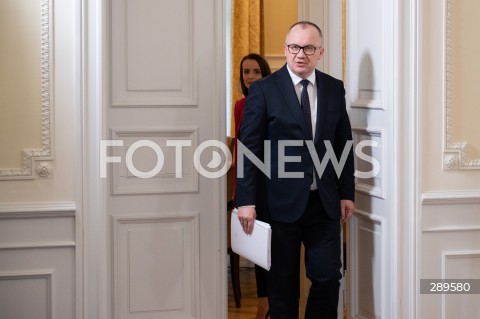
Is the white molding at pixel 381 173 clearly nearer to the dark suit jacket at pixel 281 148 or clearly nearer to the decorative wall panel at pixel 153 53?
the dark suit jacket at pixel 281 148

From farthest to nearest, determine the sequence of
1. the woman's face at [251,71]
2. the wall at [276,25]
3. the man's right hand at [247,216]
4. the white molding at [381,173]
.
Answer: the wall at [276,25]
the woman's face at [251,71]
the white molding at [381,173]
the man's right hand at [247,216]

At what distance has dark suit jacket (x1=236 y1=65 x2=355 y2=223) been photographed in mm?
3760

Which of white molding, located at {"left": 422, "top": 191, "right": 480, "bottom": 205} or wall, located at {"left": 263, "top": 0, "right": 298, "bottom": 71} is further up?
wall, located at {"left": 263, "top": 0, "right": 298, "bottom": 71}

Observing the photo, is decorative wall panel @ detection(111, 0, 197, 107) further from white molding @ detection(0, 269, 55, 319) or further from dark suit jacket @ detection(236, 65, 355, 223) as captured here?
white molding @ detection(0, 269, 55, 319)

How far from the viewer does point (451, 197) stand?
394 centimetres

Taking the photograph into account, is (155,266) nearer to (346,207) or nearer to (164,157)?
(164,157)

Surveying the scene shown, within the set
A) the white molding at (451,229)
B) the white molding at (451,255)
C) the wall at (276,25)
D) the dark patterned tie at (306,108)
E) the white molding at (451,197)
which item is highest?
the wall at (276,25)

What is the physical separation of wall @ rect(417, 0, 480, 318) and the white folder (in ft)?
2.49

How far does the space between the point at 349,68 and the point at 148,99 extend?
103 cm

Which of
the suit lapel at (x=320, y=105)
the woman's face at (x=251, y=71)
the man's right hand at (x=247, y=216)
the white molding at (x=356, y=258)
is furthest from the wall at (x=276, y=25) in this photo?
the man's right hand at (x=247, y=216)

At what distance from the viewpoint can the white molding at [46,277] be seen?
12.6 feet

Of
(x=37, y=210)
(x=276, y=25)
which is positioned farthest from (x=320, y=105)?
(x=276, y=25)

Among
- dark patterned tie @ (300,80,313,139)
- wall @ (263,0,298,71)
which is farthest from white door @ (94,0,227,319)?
wall @ (263,0,298,71)

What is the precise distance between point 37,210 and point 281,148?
112 centimetres
